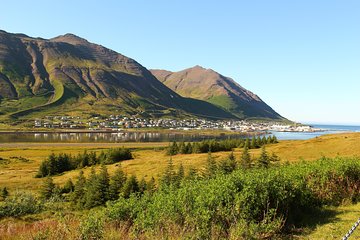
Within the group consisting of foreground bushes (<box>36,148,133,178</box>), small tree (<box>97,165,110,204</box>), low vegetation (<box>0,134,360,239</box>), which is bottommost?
foreground bushes (<box>36,148,133,178</box>)

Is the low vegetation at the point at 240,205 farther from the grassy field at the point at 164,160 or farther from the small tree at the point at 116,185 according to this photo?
the grassy field at the point at 164,160

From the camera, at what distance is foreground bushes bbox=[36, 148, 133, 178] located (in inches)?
3492

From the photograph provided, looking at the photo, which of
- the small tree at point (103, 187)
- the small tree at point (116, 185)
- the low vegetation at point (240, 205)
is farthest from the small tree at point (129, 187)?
the low vegetation at point (240, 205)

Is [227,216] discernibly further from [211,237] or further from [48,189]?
[48,189]

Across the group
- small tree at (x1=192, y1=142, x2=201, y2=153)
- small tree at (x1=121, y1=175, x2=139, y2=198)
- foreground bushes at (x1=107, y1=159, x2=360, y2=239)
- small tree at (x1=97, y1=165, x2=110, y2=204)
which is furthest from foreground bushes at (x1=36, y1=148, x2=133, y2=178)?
foreground bushes at (x1=107, y1=159, x2=360, y2=239)

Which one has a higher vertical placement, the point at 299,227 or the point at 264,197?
the point at 264,197

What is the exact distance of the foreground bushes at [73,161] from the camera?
8869cm

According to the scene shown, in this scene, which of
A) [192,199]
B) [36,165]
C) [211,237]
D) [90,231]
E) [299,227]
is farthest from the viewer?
[36,165]

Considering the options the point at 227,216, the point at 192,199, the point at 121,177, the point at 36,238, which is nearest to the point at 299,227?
the point at 227,216

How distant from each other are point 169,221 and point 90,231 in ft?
10.2

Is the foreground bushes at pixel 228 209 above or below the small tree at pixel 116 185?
above

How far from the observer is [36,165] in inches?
4063

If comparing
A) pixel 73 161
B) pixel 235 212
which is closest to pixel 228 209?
pixel 235 212

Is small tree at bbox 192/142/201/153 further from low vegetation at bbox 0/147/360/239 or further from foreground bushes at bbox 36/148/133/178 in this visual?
low vegetation at bbox 0/147/360/239
